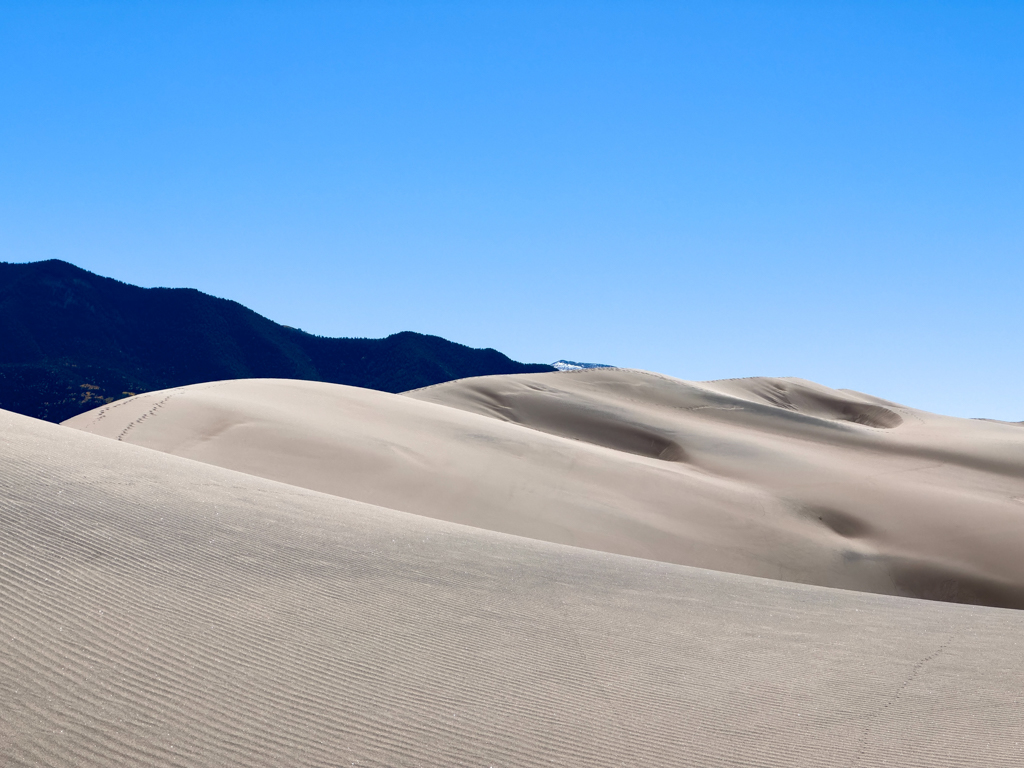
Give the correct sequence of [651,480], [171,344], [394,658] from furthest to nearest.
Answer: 1. [171,344]
2. [651,480]
3. [394,658]

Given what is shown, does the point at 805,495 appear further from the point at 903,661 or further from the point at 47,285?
the point at 47,285

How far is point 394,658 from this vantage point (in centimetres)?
367

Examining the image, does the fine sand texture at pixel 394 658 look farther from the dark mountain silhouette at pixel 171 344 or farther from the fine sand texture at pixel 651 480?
the dark mountain silhouette at pixel 171 344

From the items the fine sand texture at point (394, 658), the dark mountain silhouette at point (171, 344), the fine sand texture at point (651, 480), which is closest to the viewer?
the fine sand texture at point (394, 658)

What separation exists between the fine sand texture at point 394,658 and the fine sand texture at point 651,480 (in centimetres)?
561

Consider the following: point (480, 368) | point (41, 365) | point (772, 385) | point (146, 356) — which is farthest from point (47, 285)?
point (772, 385)

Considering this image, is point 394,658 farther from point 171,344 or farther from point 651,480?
point 171,344

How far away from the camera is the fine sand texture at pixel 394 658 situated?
286 cm

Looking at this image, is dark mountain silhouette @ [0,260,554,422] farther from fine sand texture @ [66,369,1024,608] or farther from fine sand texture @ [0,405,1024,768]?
fine sand texture @ [0,405,1024,768]

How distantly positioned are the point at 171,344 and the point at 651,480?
238 feet

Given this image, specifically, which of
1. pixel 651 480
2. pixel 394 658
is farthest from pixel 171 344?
pixel 394 658

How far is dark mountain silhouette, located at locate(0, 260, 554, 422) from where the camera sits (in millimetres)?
70688

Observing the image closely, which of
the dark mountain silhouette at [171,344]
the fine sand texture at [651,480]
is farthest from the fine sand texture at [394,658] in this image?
the dark mountain silhouette at [171,344]

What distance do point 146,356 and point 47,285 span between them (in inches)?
488
